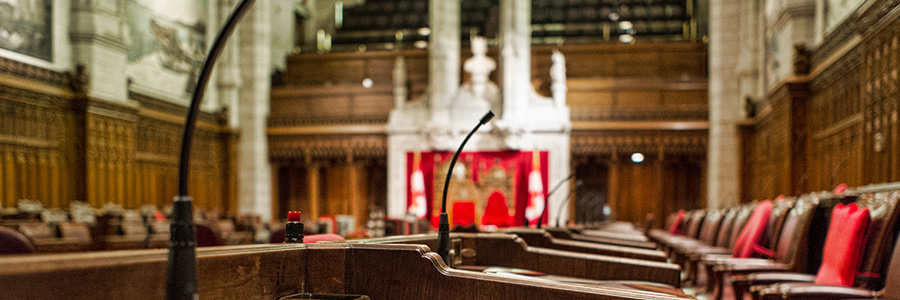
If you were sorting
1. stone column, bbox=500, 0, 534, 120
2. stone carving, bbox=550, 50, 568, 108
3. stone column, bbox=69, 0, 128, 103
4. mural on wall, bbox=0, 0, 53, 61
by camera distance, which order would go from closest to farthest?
mural on wall, bbox=0, 0, 53, 61, stone column, bbox=69, 0, 128, 103, stone carving, bbox=550, 50, 568, 108, stone column, bbox=500, 0, 534, 120

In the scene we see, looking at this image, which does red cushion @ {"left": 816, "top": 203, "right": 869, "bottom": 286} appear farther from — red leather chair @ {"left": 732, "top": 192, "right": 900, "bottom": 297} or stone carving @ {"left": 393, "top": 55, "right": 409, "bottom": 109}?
stone carving @ {"left": 393, "top": 55, "right": 409, "bottom": 109}

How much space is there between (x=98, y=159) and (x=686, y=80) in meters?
12.8

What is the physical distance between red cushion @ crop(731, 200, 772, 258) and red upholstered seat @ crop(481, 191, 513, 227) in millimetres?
10915

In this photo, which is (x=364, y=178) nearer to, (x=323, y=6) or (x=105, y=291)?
(x=323, y=6)

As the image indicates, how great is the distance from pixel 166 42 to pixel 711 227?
11.8 meters

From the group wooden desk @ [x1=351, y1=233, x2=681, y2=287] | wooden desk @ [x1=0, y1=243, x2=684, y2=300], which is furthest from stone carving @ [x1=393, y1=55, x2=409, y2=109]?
wooden desk @ [x1=0, y1=243, x2=684, y2=300]

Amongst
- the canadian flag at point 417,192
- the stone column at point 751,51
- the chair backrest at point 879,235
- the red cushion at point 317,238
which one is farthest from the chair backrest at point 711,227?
the canadian flag at point 417,192

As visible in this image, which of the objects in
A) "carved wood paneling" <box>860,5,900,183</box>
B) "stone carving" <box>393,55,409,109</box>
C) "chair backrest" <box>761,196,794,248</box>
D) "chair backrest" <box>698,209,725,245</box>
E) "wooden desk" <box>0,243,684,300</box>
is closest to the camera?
"wooden desk" <box>0,243,684,300</box>

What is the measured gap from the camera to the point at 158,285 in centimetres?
142

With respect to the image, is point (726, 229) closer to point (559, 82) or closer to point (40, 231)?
point (40, 231)

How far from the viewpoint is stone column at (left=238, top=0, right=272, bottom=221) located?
1659cm

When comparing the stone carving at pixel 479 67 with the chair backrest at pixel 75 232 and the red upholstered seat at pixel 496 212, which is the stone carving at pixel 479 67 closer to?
the red upholstered seat at pixel 496 212

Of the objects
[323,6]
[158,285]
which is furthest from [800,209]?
[323,6]

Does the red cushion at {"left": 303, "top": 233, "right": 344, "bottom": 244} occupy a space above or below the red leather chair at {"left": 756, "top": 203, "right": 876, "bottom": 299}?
above
